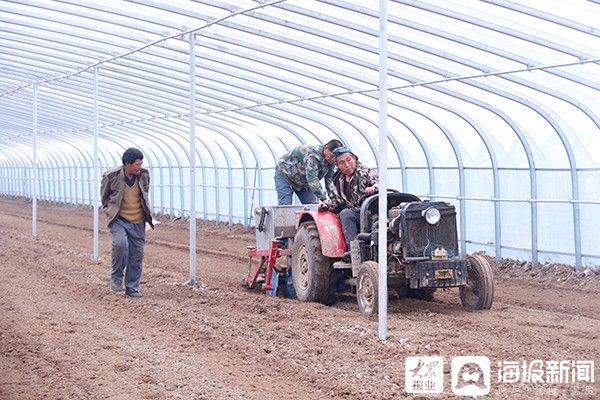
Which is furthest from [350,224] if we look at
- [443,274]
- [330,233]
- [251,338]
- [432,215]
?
[251,338]

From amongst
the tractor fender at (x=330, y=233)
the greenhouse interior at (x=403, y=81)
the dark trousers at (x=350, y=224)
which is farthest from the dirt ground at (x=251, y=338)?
the greenhouse interior at (x=403, y=81)

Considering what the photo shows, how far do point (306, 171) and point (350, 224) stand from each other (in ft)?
4.61

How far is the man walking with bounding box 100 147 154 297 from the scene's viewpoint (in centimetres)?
1086

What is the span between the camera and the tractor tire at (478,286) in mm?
9250

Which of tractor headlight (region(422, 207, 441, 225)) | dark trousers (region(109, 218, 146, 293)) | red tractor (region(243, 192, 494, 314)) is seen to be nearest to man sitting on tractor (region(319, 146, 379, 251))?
red tractor (region(243, 192, 494, 314))

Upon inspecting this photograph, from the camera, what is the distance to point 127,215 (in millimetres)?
10977

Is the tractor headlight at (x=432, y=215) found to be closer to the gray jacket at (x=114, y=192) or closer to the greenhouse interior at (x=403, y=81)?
the greenhouse interior at (x=403, y=81)

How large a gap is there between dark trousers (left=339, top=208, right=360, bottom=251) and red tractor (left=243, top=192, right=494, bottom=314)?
0.53ft

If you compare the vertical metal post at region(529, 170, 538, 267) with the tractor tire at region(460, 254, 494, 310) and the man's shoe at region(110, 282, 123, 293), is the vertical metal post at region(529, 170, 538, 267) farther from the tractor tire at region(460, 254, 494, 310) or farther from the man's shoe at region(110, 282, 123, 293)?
the man's shoe at region(110, 282, 123, 293)

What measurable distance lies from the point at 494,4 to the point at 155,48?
727 centimetres

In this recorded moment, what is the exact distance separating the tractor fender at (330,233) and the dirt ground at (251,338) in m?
0.60

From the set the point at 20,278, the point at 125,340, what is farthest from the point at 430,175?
the point at 125,340

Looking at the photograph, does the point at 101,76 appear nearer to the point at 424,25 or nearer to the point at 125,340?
the point at 424,25

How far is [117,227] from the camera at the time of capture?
1095 cm
